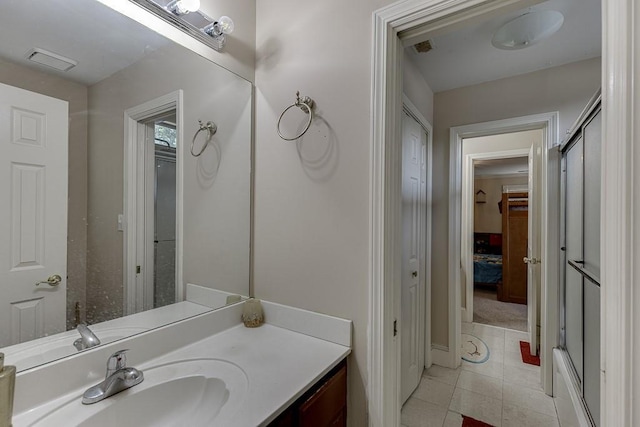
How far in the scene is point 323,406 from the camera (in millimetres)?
992

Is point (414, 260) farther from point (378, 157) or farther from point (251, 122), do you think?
point (251, 122)

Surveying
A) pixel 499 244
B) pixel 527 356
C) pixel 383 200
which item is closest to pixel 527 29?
pixel 383 200

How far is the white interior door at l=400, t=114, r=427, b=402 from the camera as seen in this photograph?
1962 mm

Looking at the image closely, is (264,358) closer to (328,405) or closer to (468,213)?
(328,405)

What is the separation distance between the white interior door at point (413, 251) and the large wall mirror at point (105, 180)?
45.8 inches

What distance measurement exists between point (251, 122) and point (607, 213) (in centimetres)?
139

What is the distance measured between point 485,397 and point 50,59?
299cm

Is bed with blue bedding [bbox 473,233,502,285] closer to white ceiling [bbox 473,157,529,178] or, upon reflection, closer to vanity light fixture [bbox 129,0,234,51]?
white ceiling [bbox 473,157,529,178]

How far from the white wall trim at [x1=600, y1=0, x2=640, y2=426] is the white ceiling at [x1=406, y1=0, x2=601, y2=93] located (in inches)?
40.5

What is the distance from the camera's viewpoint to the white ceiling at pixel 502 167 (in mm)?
4530

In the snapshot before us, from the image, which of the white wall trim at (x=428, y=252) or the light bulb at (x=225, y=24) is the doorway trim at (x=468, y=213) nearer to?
the white wall trim at (x=428, y=252)

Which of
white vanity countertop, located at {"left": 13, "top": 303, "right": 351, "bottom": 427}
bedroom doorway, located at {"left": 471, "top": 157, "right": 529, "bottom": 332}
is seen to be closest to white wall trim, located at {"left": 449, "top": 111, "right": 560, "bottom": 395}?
bedroom doorway, located at {"left": 471, "top": 157, "right": 529, "bottom": 332}

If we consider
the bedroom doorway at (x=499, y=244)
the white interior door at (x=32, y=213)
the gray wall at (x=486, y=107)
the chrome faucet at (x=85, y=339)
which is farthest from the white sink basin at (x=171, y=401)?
the bedroom doorway at (x=499, y=244)

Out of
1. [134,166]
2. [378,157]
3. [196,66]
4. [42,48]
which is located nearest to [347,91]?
[378,157]
